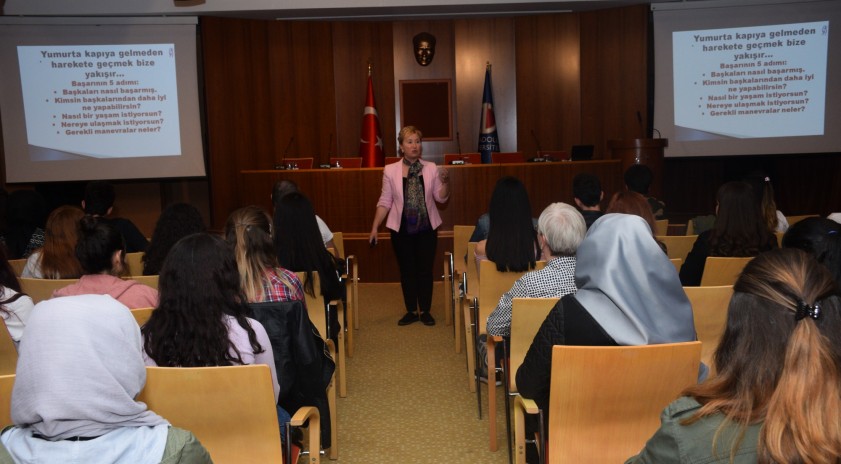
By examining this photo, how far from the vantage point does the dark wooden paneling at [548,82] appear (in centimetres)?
950

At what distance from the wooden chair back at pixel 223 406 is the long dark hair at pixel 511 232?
1.84 meters

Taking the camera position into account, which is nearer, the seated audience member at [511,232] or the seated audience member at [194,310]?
the seated audience member at [194,310]

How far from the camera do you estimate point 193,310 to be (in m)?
2.24

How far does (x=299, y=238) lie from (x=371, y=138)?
529 cm

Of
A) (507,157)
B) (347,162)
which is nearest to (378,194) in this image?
(347,162)

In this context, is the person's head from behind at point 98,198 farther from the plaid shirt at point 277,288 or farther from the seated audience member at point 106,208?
the plaid shirt at point 277,288

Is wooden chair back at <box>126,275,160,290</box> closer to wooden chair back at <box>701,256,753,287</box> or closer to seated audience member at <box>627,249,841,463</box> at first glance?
wooden chair back at <box>701,256,753,287</box>

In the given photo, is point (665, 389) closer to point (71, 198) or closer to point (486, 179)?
point (486, 179)

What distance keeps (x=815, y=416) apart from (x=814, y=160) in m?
9.42

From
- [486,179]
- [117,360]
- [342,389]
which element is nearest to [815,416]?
[117,360]

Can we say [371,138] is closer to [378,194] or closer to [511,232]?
[378,194]

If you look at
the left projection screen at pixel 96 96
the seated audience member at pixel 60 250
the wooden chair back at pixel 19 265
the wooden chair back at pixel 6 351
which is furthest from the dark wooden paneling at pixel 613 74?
the wooden chair back at pixel 6 351

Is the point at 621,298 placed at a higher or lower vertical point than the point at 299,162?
lower

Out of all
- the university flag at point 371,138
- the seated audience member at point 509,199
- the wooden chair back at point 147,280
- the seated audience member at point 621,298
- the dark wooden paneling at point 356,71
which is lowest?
the wooden chair back at point 147,280
